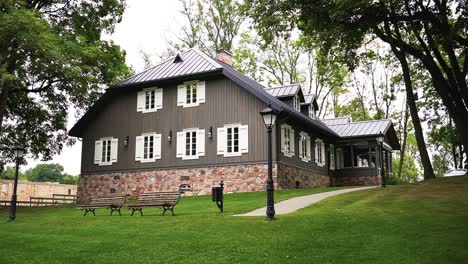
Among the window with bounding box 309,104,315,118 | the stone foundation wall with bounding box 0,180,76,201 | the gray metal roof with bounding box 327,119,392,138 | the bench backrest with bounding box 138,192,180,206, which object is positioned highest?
the window with bounding box 309,104,315,118

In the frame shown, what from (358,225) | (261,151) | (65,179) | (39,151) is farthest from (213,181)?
(65,179)

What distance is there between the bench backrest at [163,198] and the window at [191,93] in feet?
29.2

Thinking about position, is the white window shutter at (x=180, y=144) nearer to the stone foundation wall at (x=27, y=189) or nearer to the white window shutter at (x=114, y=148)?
the white window shutter at (x=114, y=148)

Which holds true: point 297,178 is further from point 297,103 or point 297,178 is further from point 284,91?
point 284,91

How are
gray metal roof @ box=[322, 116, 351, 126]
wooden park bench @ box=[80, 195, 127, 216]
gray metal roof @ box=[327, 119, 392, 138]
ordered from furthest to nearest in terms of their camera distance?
gray metal roof @ box=[322, 116, 351, 126] < gray metal roof @ box=[327, 119, 392, 138] < wooden park bench @ box=[80, 195, 127, 216]

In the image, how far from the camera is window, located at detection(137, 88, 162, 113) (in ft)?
88.2

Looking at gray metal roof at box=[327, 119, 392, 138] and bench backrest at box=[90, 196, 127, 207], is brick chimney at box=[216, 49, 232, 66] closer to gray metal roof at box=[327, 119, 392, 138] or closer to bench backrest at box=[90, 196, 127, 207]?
gray metal roof at box=[327, 119, 392, 138]

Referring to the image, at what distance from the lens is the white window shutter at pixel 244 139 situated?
24.1 meters

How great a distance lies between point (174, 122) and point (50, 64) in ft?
21.4

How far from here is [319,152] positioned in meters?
31.0

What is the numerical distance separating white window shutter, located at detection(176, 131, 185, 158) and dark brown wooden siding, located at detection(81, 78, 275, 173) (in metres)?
0.21

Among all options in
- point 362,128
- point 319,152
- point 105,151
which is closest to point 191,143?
point 105,151

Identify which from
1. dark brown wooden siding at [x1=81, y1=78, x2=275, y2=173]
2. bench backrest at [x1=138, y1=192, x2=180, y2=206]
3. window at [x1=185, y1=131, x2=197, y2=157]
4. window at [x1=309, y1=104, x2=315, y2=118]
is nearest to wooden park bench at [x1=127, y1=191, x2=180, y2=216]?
bench backrest at [x1=138, y1=192, x2=180, y2=206]

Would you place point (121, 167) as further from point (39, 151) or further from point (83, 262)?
point (83, 262)
